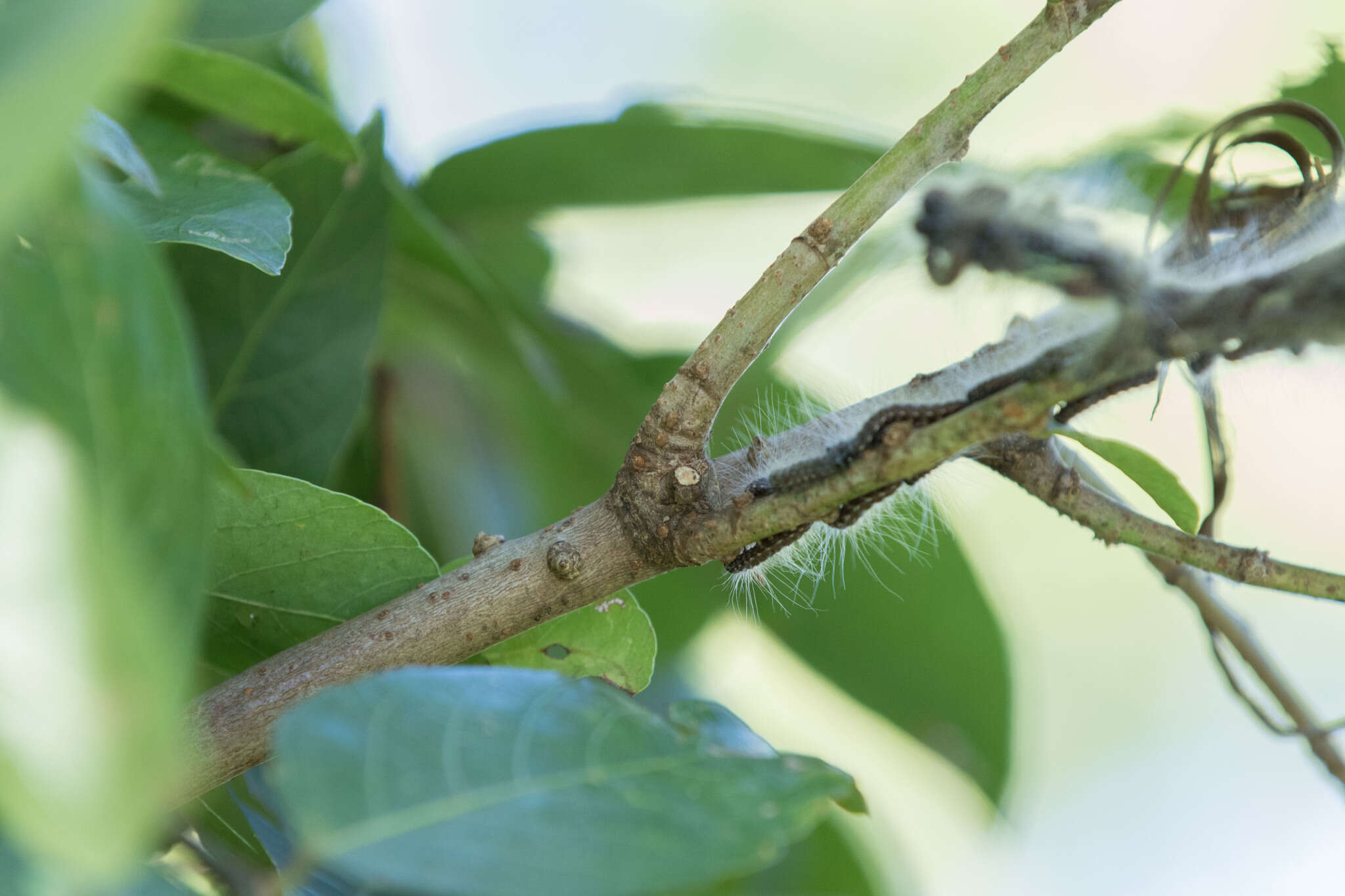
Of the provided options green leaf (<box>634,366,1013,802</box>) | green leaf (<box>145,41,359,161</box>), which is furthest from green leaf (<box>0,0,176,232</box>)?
green leaf (<box>634,366,1013,802</box>)

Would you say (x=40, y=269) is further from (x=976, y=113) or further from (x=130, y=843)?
(x=976, y=113)

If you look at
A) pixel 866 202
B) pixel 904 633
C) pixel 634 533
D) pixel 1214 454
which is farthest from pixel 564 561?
pixel 904 633

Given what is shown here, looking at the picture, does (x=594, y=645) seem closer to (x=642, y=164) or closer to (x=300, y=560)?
(x=300, y=560)

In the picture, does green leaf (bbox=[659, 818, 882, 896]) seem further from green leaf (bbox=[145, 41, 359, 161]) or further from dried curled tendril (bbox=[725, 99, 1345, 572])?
green leaf (bbox=[145, 41, 359, 161])

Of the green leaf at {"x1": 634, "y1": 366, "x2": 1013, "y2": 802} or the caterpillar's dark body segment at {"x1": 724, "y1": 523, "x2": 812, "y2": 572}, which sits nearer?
the caterpillar's dark body segment at {"x1": 724, "y1": 523, "x2": 812, "y2": 572}

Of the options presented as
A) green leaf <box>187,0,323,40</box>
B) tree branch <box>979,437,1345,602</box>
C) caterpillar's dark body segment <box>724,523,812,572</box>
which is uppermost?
green leaf <box>187,0,323,40</box>

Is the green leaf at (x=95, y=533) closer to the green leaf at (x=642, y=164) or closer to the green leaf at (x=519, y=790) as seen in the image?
the green leaf at (x=519, y=790)

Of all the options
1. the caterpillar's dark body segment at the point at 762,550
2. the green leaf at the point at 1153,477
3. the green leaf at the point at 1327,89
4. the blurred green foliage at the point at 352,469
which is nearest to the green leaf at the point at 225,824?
the blurred green foliage at the point at 352,469
